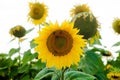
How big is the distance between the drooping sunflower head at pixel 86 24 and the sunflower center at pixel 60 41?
0.10 m

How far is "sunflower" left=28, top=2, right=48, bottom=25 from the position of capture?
300cm

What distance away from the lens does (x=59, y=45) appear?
1.67 metres

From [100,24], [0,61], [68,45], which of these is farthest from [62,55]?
[0,61]

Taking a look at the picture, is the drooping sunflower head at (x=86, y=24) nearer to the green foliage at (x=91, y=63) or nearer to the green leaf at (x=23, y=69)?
the green foliage at (x=91, y=63)

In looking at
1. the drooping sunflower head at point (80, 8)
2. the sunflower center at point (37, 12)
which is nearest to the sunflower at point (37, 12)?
the sunflower center at point (37, 12)

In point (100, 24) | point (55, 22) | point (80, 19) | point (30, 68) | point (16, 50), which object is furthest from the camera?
point (16, 50)

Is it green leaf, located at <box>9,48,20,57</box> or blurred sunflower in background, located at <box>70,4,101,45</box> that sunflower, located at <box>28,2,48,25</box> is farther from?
blurred sunflower in background, located at <box>70,4,101,45</box>

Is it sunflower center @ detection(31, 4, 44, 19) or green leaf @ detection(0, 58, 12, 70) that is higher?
sunflower center @ detection(31, 4, 44, 19)

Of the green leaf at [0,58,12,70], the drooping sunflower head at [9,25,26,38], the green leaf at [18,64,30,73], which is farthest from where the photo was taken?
the drooping sunflower head at [9,25,26,38]

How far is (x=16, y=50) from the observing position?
2.98 metres

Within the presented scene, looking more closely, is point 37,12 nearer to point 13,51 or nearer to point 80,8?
point 13,51

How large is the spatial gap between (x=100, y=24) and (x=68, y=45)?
318mm

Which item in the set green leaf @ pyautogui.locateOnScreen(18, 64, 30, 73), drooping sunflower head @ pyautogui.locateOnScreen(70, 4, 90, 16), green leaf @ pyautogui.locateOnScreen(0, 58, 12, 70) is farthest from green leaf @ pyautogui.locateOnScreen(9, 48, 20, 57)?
drooping sunflower head @ pyautogui.locateOnScreen(70, 4, 90, 16)

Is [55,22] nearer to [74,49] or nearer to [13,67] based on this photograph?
[74,49]
